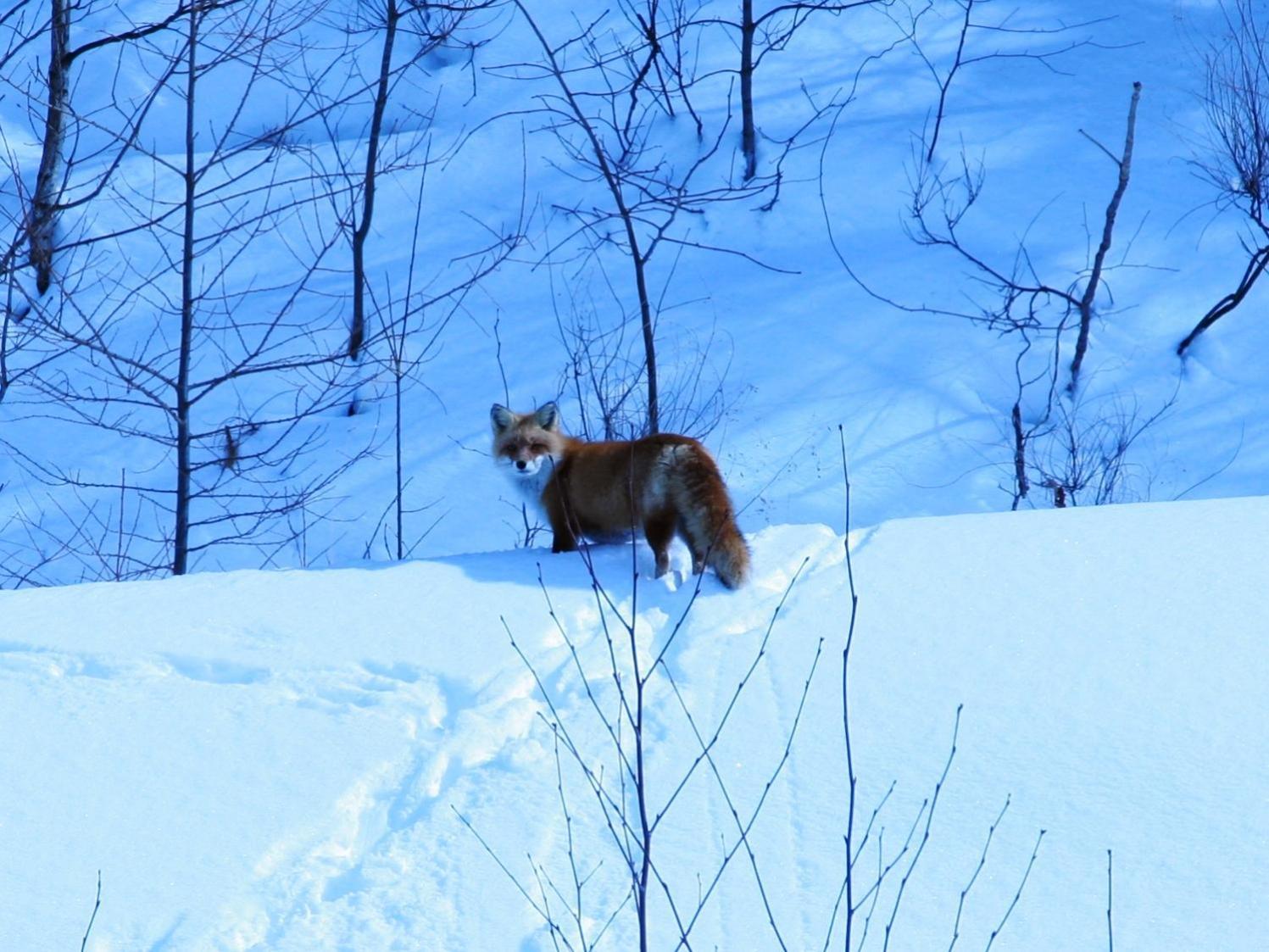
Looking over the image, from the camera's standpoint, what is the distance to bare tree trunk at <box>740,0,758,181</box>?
1419 centimetres

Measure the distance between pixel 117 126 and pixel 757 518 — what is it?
35.8ft

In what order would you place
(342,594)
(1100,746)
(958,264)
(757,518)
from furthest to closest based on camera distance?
1. (958,264)
2. (757,518)
3. (342,594)
4. (1100,746)

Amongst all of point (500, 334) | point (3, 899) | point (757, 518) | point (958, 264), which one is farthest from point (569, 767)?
point (958, 264)

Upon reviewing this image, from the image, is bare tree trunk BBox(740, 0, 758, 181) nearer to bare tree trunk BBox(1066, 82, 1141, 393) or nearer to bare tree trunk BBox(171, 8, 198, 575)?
bare tree trunk BBox(1066, 82, 1141, 393)

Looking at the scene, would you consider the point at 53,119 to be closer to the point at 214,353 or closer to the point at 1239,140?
the point at 214,353

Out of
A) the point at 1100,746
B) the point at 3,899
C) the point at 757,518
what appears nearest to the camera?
the point at 3,899

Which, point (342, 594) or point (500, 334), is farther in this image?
point (500, 334)

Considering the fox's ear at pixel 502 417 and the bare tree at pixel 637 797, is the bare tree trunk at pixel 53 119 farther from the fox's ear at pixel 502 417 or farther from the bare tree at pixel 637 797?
the bare tree at pixel 637 797

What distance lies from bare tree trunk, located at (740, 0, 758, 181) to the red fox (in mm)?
8026

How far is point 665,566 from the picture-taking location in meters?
5.79

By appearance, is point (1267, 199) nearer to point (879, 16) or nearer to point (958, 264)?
point (958, 264)

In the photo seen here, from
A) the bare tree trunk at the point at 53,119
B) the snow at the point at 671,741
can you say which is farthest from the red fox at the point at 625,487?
the bare tree trunk at the point at 53,119

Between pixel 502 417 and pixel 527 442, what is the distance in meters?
0.33

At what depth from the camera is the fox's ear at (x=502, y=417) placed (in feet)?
22.4
